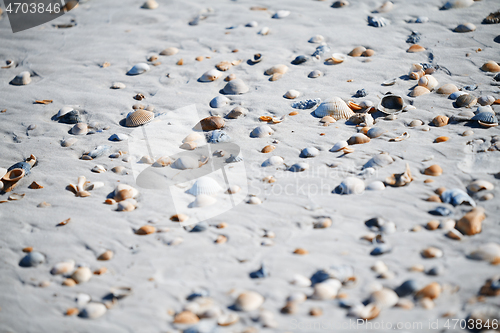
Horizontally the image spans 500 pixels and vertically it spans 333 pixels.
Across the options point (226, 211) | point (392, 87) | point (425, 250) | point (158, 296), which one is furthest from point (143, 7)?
point (425, 250)

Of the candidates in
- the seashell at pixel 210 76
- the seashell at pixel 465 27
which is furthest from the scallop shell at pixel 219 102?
the seashell at pixel 465 27

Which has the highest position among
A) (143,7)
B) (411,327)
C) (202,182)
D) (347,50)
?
(143,7)

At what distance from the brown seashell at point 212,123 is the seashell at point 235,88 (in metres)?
0.49

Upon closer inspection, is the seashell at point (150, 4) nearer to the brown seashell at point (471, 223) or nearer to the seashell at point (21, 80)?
the seashell at point (21, 80)

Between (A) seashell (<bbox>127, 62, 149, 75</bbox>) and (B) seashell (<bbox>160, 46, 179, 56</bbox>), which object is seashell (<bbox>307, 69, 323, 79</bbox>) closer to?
(B) seashell (<bbox>160, 46, 179, 56</bbox>)

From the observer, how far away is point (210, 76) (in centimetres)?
395

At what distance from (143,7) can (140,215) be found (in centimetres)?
401

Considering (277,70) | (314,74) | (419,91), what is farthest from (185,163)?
(419,91)

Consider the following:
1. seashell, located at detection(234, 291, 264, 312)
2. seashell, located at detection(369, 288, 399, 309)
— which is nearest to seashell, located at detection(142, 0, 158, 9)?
seashell, located at detection(234, 291, 264, 312)

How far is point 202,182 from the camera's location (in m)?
2.69

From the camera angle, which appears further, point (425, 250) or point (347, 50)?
point (347, 50)

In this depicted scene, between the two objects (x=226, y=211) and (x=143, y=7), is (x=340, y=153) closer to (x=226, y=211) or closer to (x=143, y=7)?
(x=226, y=211)

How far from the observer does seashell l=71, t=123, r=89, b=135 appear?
3382mm

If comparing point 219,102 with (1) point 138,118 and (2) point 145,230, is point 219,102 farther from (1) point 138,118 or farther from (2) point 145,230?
(2) point 145,230
